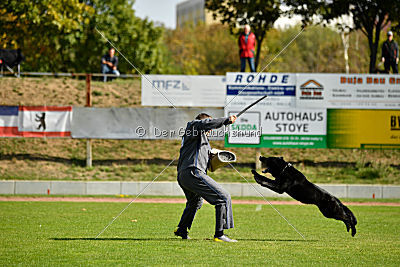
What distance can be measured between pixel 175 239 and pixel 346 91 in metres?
13.4

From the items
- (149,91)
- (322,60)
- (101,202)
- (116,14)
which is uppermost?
(116,14)

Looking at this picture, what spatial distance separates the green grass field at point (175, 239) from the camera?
8.21 m

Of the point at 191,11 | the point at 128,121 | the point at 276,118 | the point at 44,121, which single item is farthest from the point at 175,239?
the point at 191,11

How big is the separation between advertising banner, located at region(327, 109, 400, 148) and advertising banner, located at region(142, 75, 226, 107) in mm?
3916

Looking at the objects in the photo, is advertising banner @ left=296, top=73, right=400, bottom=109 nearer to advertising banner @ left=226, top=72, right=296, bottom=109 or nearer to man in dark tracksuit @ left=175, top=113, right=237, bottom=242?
advertising banner @ left=226, top=72, right=296, bottom=109

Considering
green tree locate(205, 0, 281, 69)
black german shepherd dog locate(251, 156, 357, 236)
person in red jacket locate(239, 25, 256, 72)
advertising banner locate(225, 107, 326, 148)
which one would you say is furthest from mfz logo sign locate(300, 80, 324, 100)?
black german shepherd dog locate(251, 156, 357, 236)

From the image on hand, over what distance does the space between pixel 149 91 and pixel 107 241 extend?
42.5ft

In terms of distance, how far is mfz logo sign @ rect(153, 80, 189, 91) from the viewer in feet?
72.7

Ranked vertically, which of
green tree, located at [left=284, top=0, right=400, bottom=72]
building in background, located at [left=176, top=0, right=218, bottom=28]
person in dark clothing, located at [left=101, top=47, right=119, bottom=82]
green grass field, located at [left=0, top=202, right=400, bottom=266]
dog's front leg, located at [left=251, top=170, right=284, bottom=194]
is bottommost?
green grass field, located at [left=0, top=202, right=400, bottom=266]

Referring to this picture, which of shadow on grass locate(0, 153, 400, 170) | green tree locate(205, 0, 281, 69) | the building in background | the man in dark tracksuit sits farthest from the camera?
the building in background

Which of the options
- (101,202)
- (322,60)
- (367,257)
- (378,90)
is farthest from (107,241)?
(322,60)

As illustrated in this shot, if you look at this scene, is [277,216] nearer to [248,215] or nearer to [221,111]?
[248,215]

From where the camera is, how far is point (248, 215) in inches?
587

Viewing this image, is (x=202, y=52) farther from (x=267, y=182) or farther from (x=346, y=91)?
(x=267, y=182)
